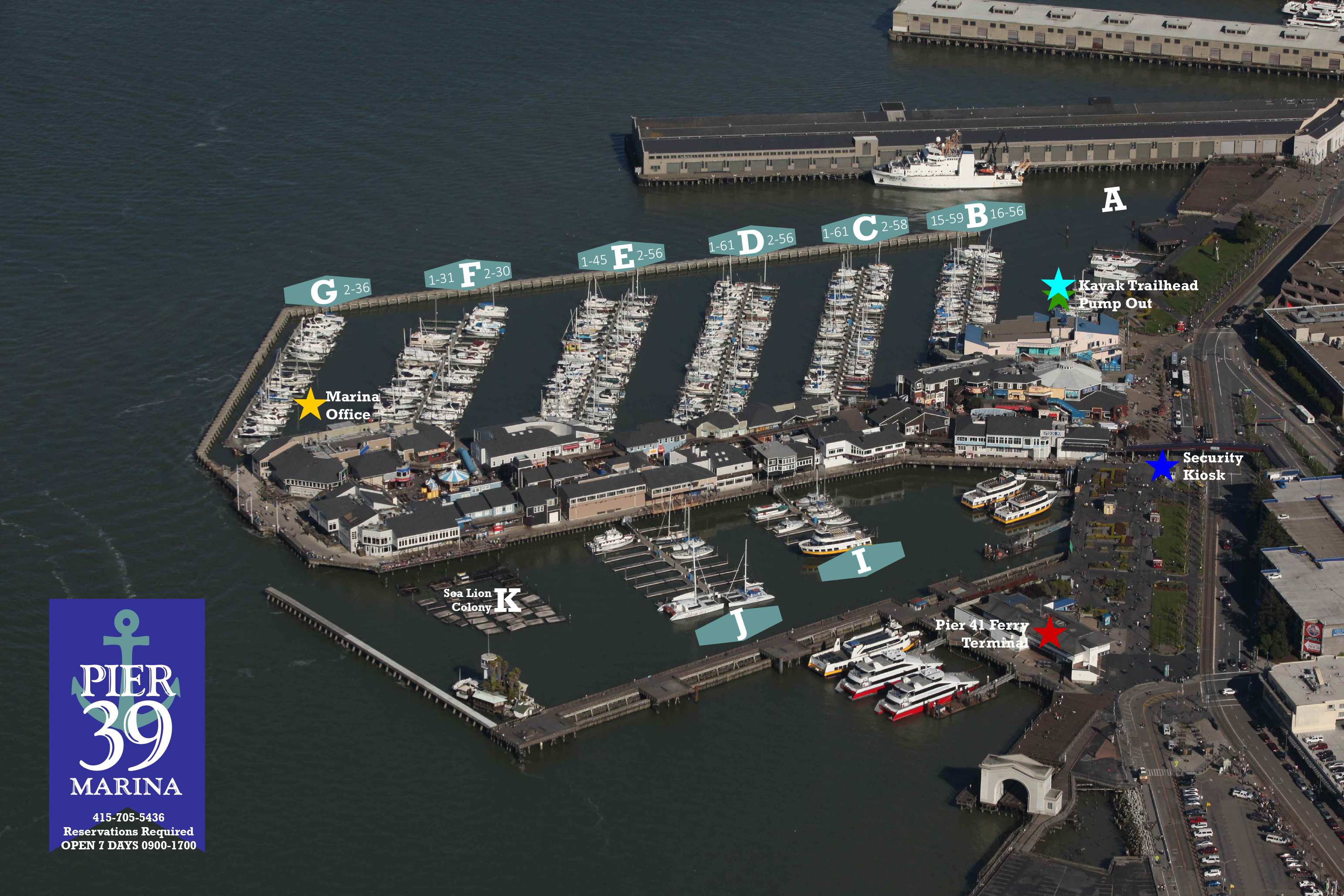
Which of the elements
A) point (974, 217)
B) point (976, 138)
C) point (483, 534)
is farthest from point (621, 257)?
point (483, 534)

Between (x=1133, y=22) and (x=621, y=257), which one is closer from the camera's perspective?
(x=621, y=257)

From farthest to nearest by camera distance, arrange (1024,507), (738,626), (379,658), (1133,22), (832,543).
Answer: (1133,22) < (1024,507) < (832,543) < (738,626) < (379,658)

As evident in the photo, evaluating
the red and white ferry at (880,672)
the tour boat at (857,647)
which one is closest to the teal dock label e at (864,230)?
the tour boat at (857,647)

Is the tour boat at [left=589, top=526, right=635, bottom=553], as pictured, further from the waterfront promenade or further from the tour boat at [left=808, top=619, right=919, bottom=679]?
the tour boat at [left=808, top=619, right=919, bottom=679]

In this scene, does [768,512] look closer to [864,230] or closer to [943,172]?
[864,230]

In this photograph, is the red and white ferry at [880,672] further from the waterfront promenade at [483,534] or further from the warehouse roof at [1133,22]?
the warehouse roof at [1133,22]

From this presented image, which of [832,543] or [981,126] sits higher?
[981,126]

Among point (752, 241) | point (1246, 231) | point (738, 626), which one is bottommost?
point (738, 626)

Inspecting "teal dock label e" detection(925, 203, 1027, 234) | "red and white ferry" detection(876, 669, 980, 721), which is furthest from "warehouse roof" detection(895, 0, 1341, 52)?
"red and white ferry" detection(876, 669, 980, 721)
